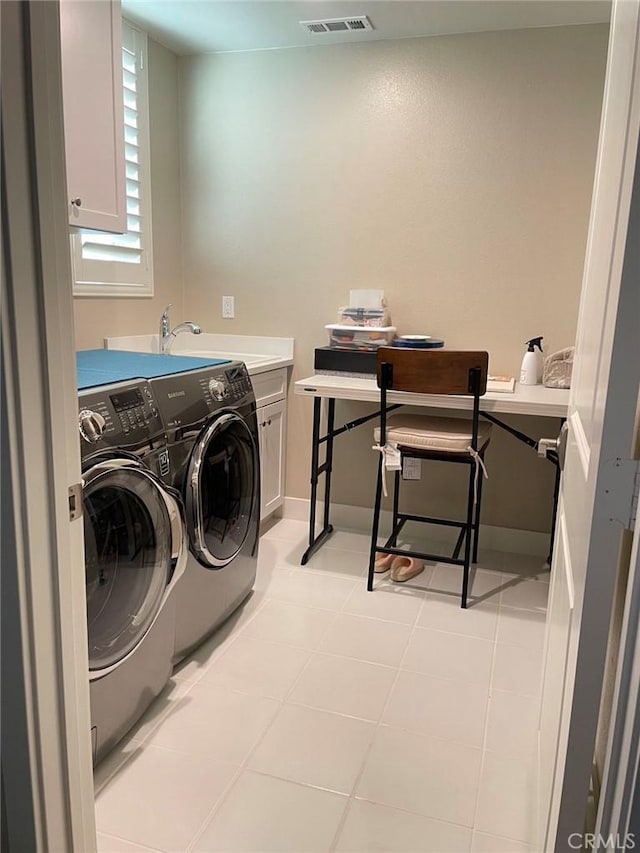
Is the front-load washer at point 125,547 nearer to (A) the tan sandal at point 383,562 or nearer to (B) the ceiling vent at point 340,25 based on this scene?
(A) the tan sandal at point 383,562

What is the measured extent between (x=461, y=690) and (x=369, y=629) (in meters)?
0.46

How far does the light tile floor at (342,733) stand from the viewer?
1.53 meters

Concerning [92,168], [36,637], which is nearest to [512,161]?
[92,168]

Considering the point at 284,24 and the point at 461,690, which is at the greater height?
the point at 284,24

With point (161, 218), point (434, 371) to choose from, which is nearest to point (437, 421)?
point (434, 371)

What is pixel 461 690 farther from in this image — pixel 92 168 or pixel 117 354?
pixel 92 168

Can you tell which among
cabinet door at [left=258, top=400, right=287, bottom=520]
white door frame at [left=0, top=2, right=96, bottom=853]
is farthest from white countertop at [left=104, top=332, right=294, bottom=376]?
white door frame at [left=0, top=2, right=96, bottom=853]

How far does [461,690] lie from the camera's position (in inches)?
81.9

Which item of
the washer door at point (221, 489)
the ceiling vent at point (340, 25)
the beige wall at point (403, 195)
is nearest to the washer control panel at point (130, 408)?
the washer door at point (221, 489)

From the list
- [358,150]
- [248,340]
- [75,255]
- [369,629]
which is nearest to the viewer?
[369,629]

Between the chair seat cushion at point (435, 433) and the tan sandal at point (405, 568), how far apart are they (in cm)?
59

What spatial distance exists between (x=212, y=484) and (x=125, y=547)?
513 mm

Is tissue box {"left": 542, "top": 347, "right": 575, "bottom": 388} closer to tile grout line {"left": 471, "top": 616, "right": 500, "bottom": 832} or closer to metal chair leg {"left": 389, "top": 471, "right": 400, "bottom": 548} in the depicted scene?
metal chair leg {"left": 389, "top": 471, "right": 400, "bottom": 548}

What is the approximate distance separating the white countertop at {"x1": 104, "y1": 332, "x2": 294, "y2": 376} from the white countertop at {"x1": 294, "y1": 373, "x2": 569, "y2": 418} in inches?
16.1
